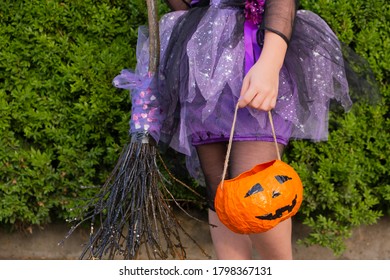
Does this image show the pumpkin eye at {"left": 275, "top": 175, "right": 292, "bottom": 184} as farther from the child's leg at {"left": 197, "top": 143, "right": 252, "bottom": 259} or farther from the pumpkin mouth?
the child's leg at {"left": 197, "top": 143, "right": 252, "bottom": 259}

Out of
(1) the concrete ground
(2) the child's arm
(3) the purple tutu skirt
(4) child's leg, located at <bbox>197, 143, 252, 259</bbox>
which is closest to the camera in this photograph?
(2) the child's arm

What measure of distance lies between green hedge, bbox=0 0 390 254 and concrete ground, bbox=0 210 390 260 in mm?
311

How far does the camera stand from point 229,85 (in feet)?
7.84

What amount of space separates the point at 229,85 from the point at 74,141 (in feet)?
4.25

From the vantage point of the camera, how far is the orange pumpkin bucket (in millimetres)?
2217

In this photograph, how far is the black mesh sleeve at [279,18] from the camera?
2.27m

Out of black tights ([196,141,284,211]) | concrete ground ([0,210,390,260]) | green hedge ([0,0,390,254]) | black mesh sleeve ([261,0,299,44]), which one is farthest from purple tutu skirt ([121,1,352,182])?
concrete ground ([0,210,390,260])

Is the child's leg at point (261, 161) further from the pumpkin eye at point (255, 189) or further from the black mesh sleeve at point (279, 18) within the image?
the black mesh sleeve at point (279, 18)

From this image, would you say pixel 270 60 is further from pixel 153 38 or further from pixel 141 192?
pixel 141 192

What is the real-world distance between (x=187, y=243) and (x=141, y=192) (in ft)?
4.12

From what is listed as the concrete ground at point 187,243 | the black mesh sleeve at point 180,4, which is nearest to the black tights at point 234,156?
the black mesh sleeve at point 180,4

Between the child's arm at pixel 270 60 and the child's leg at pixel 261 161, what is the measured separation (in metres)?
0.22

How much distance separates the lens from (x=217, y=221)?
2748mm

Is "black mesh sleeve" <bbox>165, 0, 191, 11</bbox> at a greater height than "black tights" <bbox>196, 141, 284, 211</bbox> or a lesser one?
greater
